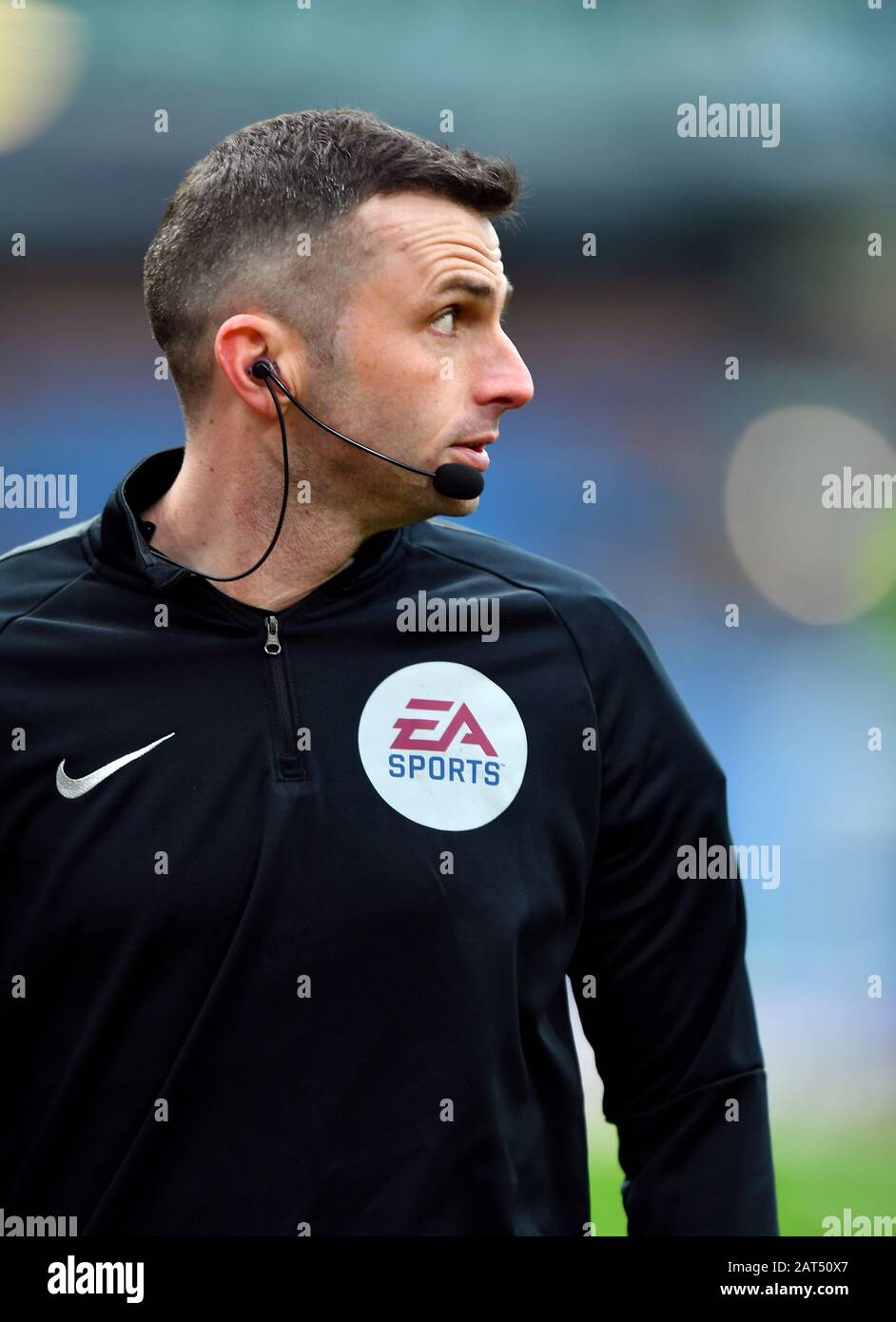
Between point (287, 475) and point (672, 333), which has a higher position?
point (672, 333)

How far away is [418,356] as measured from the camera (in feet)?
5.74

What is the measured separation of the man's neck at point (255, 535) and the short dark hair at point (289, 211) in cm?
13

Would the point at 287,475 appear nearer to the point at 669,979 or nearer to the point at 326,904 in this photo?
the point at 326,904

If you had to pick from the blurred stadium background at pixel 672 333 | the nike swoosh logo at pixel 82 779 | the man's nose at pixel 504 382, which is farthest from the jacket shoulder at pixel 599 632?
the blurred stadium background at pixel 672 333

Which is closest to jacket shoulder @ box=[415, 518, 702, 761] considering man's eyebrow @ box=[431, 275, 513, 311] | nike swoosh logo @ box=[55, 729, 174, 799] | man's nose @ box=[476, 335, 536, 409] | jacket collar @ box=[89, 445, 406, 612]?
jacket collar @ box=[89, 445, 406, 612]

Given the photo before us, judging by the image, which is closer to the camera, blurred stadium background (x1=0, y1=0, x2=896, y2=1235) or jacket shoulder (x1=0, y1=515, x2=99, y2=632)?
jacket shoulder (x1=0, y1=515, x2=99, y2=632)

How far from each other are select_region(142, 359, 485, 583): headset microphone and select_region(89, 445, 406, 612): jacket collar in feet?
0.06

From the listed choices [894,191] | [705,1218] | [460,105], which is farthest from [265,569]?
[894,191]

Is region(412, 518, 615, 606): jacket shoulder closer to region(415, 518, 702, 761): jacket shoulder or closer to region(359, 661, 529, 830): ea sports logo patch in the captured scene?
region(415, 518, 702, 761): jacket shoulder

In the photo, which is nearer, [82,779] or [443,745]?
[82,779]

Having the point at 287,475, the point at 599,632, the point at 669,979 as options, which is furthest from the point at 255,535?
the point at 669,979

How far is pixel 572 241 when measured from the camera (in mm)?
4789

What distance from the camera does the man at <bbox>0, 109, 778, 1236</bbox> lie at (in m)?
1.65

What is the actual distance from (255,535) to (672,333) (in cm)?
338
